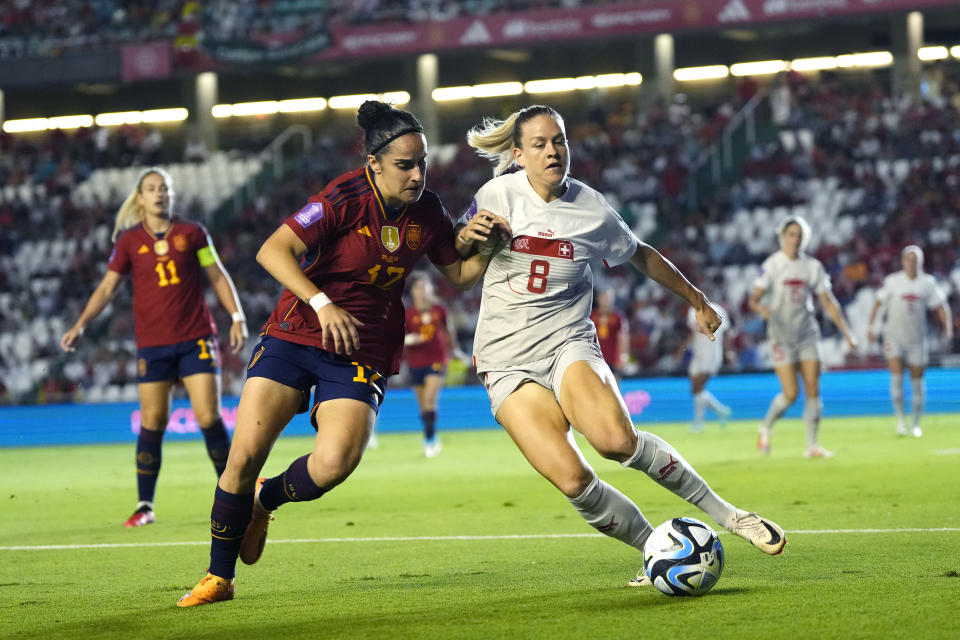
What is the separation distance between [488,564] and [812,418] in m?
7.23

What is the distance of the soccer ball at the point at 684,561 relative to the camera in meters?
5.55

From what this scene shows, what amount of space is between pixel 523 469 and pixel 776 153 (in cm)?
1816

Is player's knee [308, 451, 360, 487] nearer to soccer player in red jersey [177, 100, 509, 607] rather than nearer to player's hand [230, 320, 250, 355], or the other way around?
soccer player in red jersey [177, 100, 509, 607]

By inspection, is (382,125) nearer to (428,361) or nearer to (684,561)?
(684,561)

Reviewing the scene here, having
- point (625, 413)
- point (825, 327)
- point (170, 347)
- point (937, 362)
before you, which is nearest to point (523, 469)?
point (170, 347)

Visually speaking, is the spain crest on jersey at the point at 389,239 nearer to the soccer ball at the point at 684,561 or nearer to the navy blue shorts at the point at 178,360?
the soccer ball at the point at 684,561

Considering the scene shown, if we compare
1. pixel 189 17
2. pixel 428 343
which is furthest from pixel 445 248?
pixel 189 17

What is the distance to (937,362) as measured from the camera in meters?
21.4

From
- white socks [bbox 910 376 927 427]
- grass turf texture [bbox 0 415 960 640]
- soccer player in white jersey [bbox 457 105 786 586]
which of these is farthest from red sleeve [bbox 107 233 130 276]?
white socks [bbox 910 376 927 427]

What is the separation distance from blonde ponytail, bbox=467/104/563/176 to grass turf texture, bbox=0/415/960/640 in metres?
2.04

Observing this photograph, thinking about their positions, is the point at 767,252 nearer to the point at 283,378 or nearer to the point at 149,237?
the point at 149,237

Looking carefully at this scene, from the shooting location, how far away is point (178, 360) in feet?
30.3

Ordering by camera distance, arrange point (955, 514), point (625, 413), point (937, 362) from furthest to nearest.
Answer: point (937, 362) < point (955, 514) < point (625, 413)

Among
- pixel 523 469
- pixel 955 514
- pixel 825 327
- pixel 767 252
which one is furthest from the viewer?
pixel 767 252
